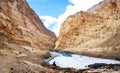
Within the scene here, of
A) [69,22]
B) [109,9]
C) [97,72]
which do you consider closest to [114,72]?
[97,72]

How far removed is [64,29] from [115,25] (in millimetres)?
42096

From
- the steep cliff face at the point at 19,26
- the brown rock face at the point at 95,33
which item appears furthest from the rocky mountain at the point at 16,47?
the brown rock face at the point at 95,33

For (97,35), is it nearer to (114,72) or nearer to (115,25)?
(115,25)

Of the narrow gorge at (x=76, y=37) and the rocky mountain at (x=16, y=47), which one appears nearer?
the rocky mountain at (x=16, y=47)

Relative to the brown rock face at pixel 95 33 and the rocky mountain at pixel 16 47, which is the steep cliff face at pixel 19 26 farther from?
the brown rock face at pixel 95 33

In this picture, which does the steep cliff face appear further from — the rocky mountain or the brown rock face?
the brown rock face

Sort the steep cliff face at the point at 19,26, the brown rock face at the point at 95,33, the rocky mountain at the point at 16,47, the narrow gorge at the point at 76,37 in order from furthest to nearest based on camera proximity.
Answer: the brown rock face at the point at 95,33
the steep cliff face at the point at 19,26
the narrow gorge at the point at 76,37
the rocky mountain at the point at 16,47

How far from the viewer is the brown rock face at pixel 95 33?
264 ft

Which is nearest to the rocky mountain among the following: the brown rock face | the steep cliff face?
the steep cliff face

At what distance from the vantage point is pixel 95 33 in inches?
4067

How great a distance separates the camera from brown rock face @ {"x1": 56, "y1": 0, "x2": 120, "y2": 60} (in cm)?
8043

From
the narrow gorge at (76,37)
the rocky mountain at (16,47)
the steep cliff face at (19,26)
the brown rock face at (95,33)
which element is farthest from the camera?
the brown rock face at (95,33)

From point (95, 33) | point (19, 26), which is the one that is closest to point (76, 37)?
point (95, 33)

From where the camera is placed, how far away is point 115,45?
75188mm
